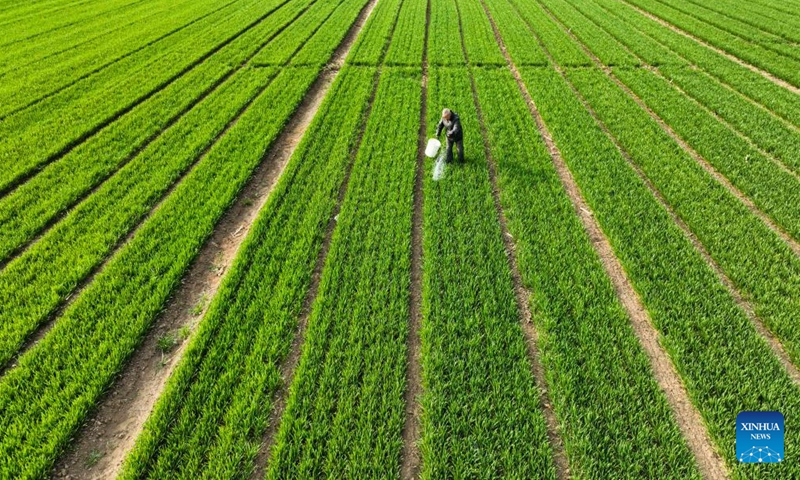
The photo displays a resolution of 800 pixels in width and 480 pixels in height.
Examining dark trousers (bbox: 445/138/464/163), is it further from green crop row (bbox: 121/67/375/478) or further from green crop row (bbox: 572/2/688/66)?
green crop row (bbox: 572/2/688/66)

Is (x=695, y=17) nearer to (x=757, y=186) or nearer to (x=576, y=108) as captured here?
(x=576, y=108)

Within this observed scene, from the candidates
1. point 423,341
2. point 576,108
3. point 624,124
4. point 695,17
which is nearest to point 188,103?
point 423,341

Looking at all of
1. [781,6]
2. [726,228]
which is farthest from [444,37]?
[781,6]

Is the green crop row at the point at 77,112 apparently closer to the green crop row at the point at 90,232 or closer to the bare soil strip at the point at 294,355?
the green crop row at the point at 90,232

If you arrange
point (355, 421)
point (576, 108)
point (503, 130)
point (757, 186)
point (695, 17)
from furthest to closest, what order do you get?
1. point (695, 17)
2. point (576, 108)
3. point (503, 130)
4. point (757, 186)
5. point (355, 421)

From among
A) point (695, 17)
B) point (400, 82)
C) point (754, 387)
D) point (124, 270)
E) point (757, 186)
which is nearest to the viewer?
point (754, 387)

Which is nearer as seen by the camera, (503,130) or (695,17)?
(503,130)

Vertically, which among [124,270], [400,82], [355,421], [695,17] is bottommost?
[355,421]

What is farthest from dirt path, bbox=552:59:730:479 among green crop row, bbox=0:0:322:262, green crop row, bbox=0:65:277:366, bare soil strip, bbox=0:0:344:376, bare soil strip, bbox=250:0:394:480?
green crop row, bbox=0:0:322:262
